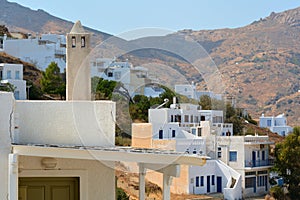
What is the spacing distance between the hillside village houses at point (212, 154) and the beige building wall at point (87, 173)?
21.4m

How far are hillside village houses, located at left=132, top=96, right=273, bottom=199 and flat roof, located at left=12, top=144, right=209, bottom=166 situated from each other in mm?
22892

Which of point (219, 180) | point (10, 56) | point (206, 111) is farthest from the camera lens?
point (10, 56)

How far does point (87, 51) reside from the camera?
36.0ft

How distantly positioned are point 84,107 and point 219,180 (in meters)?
27.1

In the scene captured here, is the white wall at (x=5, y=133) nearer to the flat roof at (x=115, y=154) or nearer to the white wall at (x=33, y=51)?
the flat roof at (x=115, y=154)

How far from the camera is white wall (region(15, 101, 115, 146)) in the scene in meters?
8.34

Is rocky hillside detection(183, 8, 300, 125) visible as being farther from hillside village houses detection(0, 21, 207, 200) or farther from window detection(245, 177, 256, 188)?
hillside village houses detection(0, 21, 207, 200)

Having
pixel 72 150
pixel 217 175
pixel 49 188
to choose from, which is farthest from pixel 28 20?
pixel 72 150

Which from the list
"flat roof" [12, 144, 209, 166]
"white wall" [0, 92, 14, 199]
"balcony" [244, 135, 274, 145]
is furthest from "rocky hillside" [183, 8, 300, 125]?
"flat roof" [12, 144, 209, 166]

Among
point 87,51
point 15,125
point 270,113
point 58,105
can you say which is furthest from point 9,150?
point 270,113

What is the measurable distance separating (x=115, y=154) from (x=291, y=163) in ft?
98.6

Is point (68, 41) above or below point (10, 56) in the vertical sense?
below

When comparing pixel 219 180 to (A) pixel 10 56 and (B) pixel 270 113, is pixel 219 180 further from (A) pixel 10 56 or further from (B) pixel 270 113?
(B) pixel 270 113

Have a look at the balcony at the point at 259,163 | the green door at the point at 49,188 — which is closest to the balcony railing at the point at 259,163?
the balcony at the point at 259,163
